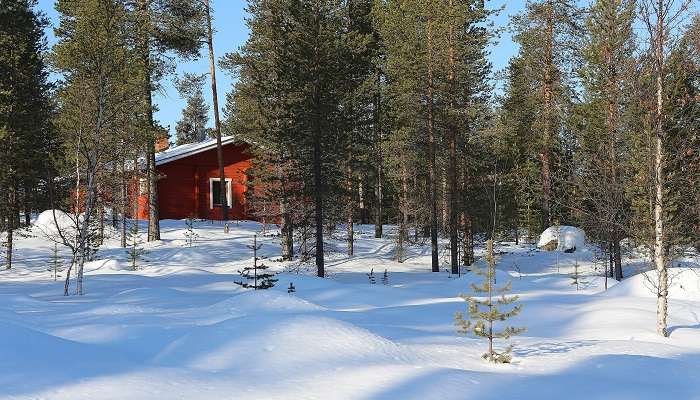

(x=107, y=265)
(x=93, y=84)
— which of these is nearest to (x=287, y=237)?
(x=107, y=265)

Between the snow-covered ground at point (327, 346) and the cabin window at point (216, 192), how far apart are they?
58.9 feet

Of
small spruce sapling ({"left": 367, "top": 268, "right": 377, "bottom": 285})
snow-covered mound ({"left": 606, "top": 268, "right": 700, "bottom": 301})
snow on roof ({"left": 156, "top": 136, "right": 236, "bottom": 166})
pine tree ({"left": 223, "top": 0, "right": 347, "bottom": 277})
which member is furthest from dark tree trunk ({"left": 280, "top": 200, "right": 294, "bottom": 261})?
snow-covered mound ({"left": 606, "top": 268, "right": 700, "bottom": 301})

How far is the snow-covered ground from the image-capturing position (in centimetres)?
639

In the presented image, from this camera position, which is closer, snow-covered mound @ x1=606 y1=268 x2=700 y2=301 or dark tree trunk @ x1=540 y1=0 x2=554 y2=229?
snow-covered mound @ x1=606 y1=268 x2=700 y2=301

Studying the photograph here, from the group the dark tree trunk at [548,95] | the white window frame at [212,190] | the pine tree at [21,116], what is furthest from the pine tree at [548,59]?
the pine tree at [21,116]

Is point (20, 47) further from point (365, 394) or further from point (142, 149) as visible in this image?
point (365, 394)

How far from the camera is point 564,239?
1159 inches

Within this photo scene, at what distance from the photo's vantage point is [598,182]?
19.5 m

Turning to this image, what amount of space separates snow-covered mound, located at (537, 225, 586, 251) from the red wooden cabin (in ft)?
55.7

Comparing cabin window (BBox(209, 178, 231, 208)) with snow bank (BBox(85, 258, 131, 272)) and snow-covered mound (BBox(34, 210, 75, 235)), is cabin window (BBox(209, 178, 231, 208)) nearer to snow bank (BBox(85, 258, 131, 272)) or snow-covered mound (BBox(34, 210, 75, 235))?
snow-covered mound (BBox(34, 210, 75, 235))

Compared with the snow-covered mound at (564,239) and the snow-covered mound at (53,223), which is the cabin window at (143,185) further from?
the snow-covered mound at (564,239)

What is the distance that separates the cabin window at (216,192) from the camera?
35.2 m

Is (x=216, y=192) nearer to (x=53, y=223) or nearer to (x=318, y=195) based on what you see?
(x=53, y=223)

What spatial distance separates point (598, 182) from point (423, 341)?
41.6 ft
